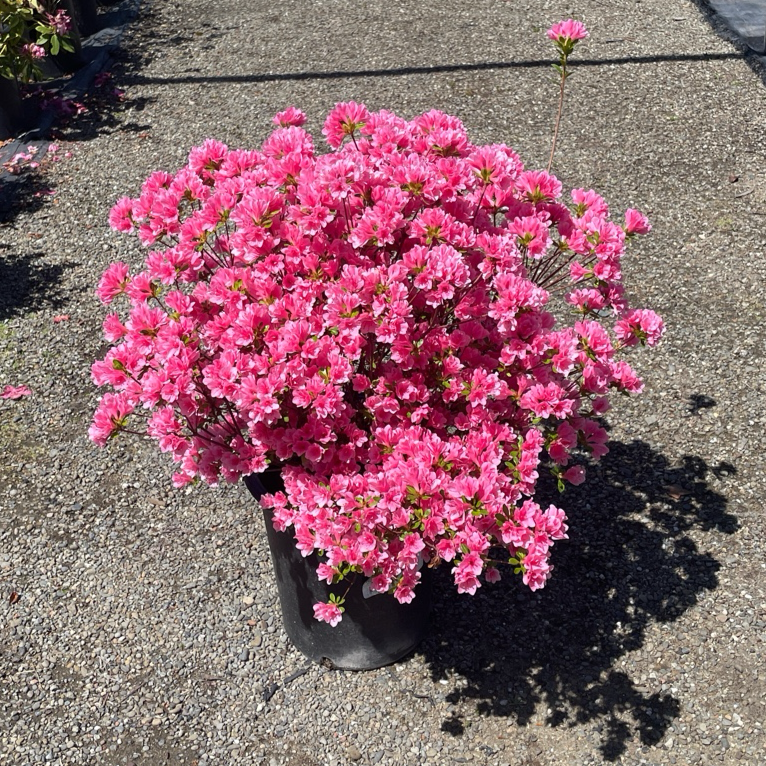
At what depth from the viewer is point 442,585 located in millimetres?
3105

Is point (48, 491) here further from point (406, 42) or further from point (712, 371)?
point (406, 42)

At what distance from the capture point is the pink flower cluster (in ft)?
7.06

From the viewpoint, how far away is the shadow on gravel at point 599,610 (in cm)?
275

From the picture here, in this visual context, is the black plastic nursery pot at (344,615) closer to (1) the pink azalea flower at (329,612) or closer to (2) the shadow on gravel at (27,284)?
(1) the pink azalea flower at (329,612)

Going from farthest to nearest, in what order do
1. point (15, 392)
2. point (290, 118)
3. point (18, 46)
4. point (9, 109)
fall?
point (9, 109) → point (18, 46) → point (15, 392) → point (290, 118)

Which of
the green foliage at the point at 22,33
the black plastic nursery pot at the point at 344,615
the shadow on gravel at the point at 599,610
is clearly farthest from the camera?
the green foliage at the point at 22,33

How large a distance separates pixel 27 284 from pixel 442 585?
2.78 meters

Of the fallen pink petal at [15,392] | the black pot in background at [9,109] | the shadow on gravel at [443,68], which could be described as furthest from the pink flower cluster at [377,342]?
the shadow on gravel at [443,68]

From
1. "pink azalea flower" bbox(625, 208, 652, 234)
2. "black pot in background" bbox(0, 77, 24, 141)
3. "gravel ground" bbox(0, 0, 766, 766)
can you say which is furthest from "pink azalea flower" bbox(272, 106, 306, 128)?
"black pot in background" bbox(0, 77, 24, 141)

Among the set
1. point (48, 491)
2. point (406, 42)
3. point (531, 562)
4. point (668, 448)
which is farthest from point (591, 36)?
point (531, 562)

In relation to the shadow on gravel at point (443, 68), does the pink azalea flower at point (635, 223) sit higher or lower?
higher

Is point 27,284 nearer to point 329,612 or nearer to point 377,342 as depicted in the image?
point 377,342

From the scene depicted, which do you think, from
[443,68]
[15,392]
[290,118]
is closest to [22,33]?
[443,68]

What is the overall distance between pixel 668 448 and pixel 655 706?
113cm
